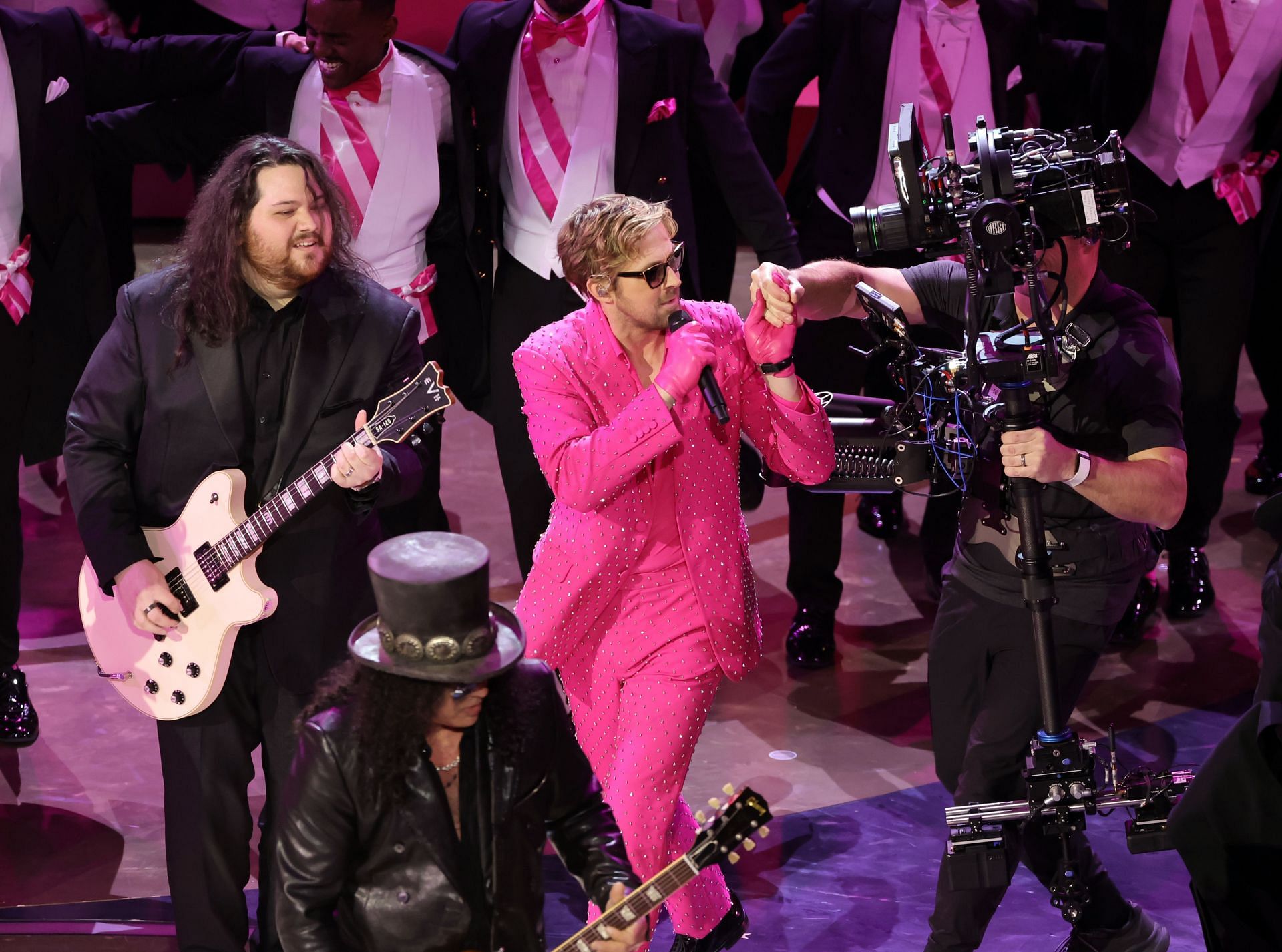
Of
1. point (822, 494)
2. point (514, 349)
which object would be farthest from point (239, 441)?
point (822, 494)

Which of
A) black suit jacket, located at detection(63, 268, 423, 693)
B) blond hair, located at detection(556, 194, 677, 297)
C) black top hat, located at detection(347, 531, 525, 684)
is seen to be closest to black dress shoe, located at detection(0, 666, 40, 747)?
black suit jacket, located at detection(63, 268, 423, 693)

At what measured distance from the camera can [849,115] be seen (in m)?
5.86

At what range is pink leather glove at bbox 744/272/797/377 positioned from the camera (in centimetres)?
397

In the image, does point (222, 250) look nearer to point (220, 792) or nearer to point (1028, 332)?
point (220, 792)

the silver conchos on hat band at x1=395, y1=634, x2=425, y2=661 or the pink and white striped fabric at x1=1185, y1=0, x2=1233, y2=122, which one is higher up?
the pink and white striped fabric at x1=1185, y1=0, x2=1233, y2=122

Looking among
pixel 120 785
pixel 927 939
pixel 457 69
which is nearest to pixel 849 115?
pixel 457 69

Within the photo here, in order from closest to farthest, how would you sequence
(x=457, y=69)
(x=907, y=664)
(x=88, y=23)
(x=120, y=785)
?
(x=120, y=785)
(x=457, y=69)
(x=907, y=664)
(x=88, y=23)

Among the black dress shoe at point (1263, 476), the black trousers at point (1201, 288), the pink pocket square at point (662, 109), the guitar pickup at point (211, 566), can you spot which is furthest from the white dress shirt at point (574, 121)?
the black dress shoe at point (1263, 476)

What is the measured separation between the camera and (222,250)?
4.05 meters

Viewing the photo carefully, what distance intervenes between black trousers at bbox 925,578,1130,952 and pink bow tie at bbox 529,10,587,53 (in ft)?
7.70

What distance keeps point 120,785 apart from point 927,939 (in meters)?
2.54

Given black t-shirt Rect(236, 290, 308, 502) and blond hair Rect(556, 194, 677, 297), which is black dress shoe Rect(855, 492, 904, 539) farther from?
black t-shirt Rect(236, 290, 308, 502)

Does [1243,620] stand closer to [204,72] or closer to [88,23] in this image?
[204,72]

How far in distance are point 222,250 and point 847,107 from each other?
2.62m
